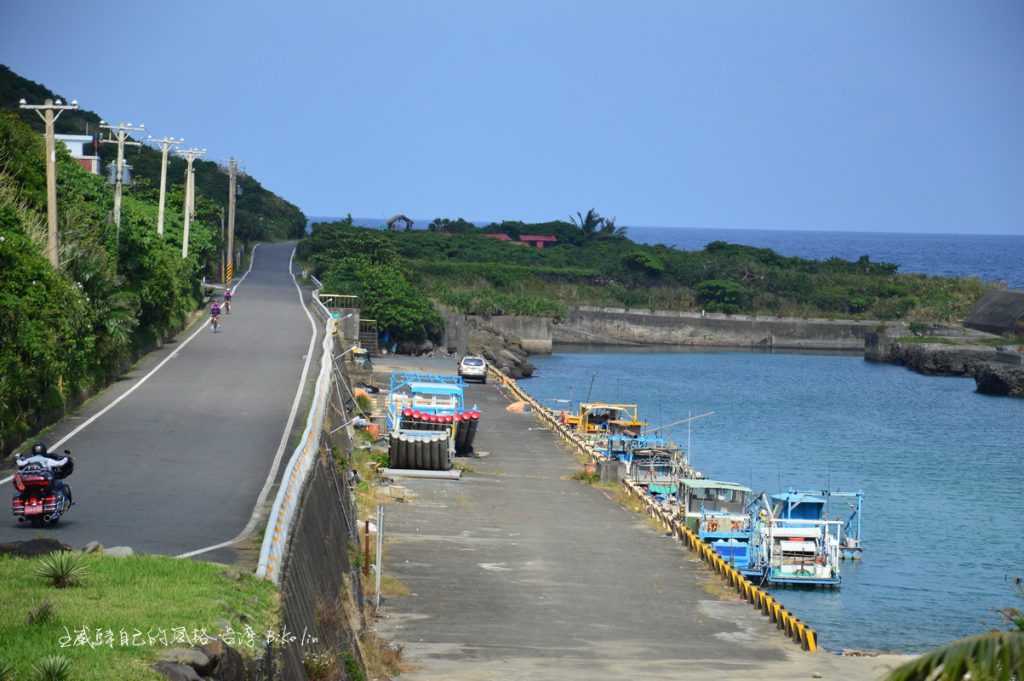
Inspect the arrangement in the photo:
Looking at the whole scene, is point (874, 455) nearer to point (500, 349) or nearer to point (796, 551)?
point (796, 551)

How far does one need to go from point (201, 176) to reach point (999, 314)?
83768 mm

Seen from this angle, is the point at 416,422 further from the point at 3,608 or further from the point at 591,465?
the point at 3,608

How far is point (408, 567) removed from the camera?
33.1 meters

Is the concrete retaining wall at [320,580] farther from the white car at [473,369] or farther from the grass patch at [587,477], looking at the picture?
the white car at [473,369]

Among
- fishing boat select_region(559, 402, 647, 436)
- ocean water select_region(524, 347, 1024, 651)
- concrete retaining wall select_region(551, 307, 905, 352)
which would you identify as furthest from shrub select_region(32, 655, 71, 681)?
concrete retaining wall select_region(551, 307, 905, 352)

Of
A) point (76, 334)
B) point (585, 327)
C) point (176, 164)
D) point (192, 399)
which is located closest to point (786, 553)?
point (192, 399)

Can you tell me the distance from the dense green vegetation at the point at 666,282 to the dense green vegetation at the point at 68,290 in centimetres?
6225

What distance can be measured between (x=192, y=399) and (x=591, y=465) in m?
17.5

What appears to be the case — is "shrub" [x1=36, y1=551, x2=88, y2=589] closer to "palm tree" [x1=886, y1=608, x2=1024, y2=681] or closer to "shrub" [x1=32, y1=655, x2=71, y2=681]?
"shrub" [x1=32, y1=655, x2=71, y2=681]

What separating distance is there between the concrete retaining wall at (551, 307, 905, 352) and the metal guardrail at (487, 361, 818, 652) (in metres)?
69.0

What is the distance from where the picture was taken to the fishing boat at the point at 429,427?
46.6 meters

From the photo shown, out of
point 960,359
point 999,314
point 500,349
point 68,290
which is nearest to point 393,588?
point 68,290

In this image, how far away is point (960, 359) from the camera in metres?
112

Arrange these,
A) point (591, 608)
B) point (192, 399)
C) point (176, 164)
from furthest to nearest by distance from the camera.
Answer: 1. point (176, 164)
2. point (192, 399)
3. point (591, 608)
